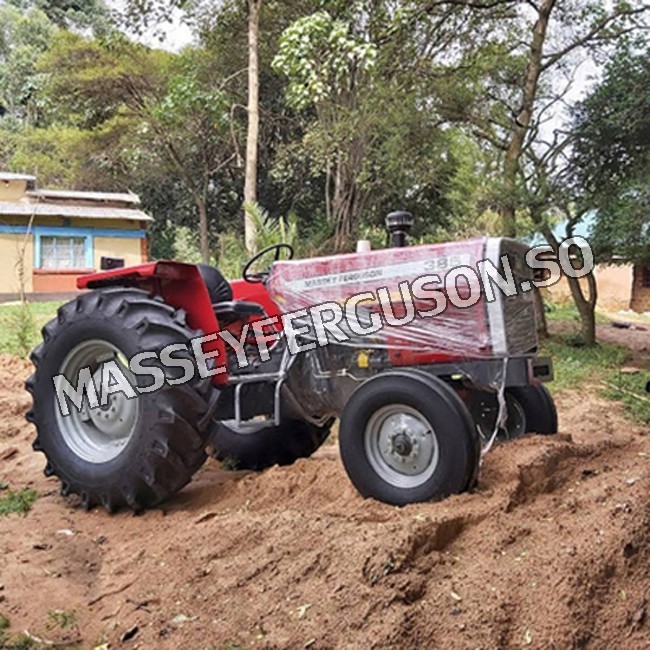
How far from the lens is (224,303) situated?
396cm

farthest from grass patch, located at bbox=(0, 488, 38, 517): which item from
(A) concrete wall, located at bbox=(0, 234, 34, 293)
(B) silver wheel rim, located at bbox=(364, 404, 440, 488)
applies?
(A) concrete wall, located at bbox=(0, 234, 34, 293)

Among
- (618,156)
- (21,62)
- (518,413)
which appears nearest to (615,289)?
(618,156)

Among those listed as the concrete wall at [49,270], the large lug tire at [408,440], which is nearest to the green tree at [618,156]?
the large lug tire at [408,440]

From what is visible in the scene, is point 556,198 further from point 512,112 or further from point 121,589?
point 121,589

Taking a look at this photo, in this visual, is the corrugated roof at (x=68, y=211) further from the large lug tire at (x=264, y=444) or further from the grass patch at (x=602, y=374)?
the large lug tire at (x=264, y=444)

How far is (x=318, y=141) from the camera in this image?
1329cm

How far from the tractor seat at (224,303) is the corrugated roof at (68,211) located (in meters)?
15.9

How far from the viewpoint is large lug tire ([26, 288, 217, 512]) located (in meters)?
3.38

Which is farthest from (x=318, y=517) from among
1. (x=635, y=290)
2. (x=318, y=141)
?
(x=635, y=290)

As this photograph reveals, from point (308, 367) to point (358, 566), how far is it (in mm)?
1454

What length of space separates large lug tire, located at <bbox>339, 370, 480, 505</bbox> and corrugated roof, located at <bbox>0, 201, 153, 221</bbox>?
17225 millimetres

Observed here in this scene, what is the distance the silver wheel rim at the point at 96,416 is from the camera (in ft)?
12.3

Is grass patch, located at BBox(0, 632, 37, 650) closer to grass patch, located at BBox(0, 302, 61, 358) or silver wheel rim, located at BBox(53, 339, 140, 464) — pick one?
silver wheel rim, located at BBox(53, 339, 140, 464)

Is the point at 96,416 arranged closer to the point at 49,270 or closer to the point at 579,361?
the point at 579,361
